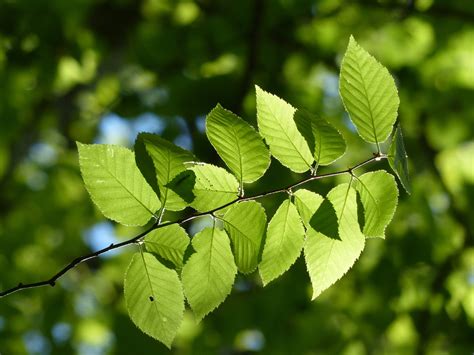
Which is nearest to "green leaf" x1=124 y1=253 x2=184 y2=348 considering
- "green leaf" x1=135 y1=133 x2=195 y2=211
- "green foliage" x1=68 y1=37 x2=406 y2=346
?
"green foliage" x1=68 y1=37 x2=406 y2=346

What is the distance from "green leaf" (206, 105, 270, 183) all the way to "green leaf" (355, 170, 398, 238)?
0.18 m

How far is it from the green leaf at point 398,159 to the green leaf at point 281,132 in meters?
0.15

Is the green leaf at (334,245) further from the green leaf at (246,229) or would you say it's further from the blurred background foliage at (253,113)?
the blurred background foliage at (253,113)

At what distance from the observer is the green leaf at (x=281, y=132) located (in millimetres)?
A: 889

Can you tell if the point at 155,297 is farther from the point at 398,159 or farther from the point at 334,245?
the point at 398,159

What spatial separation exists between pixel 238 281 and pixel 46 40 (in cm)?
198

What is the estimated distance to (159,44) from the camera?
9.31 feet

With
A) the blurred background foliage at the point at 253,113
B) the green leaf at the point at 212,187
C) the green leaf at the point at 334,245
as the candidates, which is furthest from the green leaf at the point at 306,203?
the blurred background foliage at the point at 253,113

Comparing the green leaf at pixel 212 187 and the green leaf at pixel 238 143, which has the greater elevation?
the green leaf at pixel 238 143

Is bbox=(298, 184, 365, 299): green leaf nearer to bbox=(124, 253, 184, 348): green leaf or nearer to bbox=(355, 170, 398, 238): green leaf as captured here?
bbox=(355, 170, 398, 238): green leaf

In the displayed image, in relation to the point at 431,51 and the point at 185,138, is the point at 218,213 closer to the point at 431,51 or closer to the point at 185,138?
the point at 185,138

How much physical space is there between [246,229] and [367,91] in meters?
0.29

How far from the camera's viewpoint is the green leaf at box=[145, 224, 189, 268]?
91 centimetres

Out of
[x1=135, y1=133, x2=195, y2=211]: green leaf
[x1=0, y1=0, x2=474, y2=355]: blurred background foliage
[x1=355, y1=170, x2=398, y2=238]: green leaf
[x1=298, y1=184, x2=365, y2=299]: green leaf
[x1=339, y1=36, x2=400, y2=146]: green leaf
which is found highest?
[x1=339, y1=36, x2=400, y2=146]: green leaf
